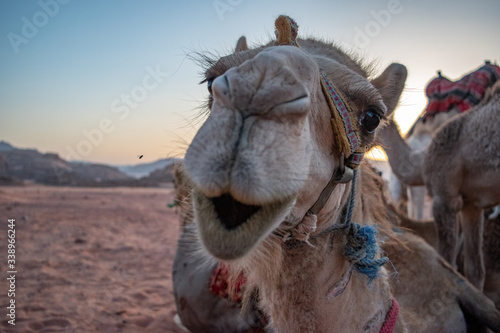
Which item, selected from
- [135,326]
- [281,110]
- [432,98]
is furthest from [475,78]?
[135,326]

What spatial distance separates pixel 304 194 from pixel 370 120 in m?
0.73

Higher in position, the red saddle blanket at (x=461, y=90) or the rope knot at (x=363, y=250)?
the red saddle blanket at (x=461, y=90)

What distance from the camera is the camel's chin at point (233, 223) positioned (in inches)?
48.9

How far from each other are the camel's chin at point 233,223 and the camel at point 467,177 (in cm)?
281

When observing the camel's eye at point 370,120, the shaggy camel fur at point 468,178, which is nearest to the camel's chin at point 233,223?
the camel's eye at point 370,120

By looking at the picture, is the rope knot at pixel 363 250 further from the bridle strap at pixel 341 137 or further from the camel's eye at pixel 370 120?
the camel's eye at pixel 370 120

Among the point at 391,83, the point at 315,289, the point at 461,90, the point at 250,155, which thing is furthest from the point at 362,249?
the point at 461,90

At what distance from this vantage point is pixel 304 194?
5.10 feet

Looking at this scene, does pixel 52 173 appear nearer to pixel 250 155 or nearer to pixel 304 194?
pixel 304 194

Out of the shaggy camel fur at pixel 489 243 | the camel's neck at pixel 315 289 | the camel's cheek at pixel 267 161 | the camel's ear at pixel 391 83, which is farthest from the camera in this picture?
the shaggy camel fur at pixel 489 243

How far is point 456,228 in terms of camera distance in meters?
3.97

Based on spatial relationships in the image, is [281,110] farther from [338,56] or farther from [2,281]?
[2,281]

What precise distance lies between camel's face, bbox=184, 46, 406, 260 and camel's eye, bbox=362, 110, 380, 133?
69 centimetres

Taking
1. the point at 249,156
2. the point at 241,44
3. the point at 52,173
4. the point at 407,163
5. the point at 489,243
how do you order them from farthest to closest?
the point at 52,173 → the point at 407,163 → the point at 489,243 → the point at 241,44 → the point at 249,156
